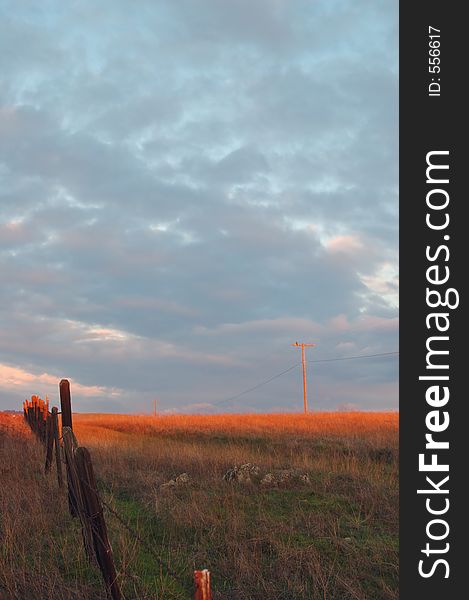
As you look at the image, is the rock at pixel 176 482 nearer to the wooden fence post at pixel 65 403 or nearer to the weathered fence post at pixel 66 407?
the weathered fence post at pixel 66 407

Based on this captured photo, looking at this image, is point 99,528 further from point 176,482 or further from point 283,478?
point 283,478

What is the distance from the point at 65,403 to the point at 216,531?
2858 millimetres

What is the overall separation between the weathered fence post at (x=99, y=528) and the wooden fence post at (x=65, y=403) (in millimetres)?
3143

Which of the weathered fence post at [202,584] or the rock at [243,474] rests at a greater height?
the weathered fence post at [202,584]

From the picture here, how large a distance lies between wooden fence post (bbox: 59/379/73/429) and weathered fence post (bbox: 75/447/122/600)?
314 cm

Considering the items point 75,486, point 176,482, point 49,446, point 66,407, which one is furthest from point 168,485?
point 75,486

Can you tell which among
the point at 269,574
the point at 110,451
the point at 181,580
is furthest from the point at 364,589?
the point at 110,451

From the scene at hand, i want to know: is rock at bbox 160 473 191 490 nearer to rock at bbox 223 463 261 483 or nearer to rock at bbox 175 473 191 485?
rock at bbox 175 473 191 485

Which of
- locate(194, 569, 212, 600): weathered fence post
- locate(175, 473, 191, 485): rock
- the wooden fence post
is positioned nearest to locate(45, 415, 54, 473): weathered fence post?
locate(175, 473, 191, 485): rock

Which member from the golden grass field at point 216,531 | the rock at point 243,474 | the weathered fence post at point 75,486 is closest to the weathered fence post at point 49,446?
the golden grass field at point 216,531

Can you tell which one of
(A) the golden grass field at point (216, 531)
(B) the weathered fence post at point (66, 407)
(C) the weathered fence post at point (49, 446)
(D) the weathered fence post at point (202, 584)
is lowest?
(A) the golden grass field at point (216, 531)

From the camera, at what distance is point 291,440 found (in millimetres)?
19156

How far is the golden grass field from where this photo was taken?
539 cm

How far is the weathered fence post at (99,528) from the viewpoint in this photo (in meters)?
4.64
